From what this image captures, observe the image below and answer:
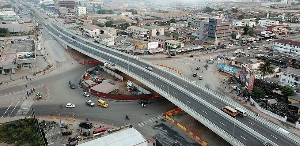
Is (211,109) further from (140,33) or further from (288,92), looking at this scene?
(140,33)

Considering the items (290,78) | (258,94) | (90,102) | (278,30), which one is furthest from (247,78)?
(278,30)

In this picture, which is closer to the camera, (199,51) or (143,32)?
(199,51)

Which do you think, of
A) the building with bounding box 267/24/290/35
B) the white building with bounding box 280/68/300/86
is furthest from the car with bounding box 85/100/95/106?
the building with bounding box 267/24/290/35

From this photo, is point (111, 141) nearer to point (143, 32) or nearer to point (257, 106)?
point (257, 106)

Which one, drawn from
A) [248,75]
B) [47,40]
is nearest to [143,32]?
[47,40]

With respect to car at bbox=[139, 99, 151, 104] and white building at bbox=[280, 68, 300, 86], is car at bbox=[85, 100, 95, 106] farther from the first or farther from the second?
white building at bbox=[280, 68, 300, 86]

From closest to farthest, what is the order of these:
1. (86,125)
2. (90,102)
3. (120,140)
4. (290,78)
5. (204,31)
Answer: (120,140), (86,125), (90,102), (290,78), (204,31)
